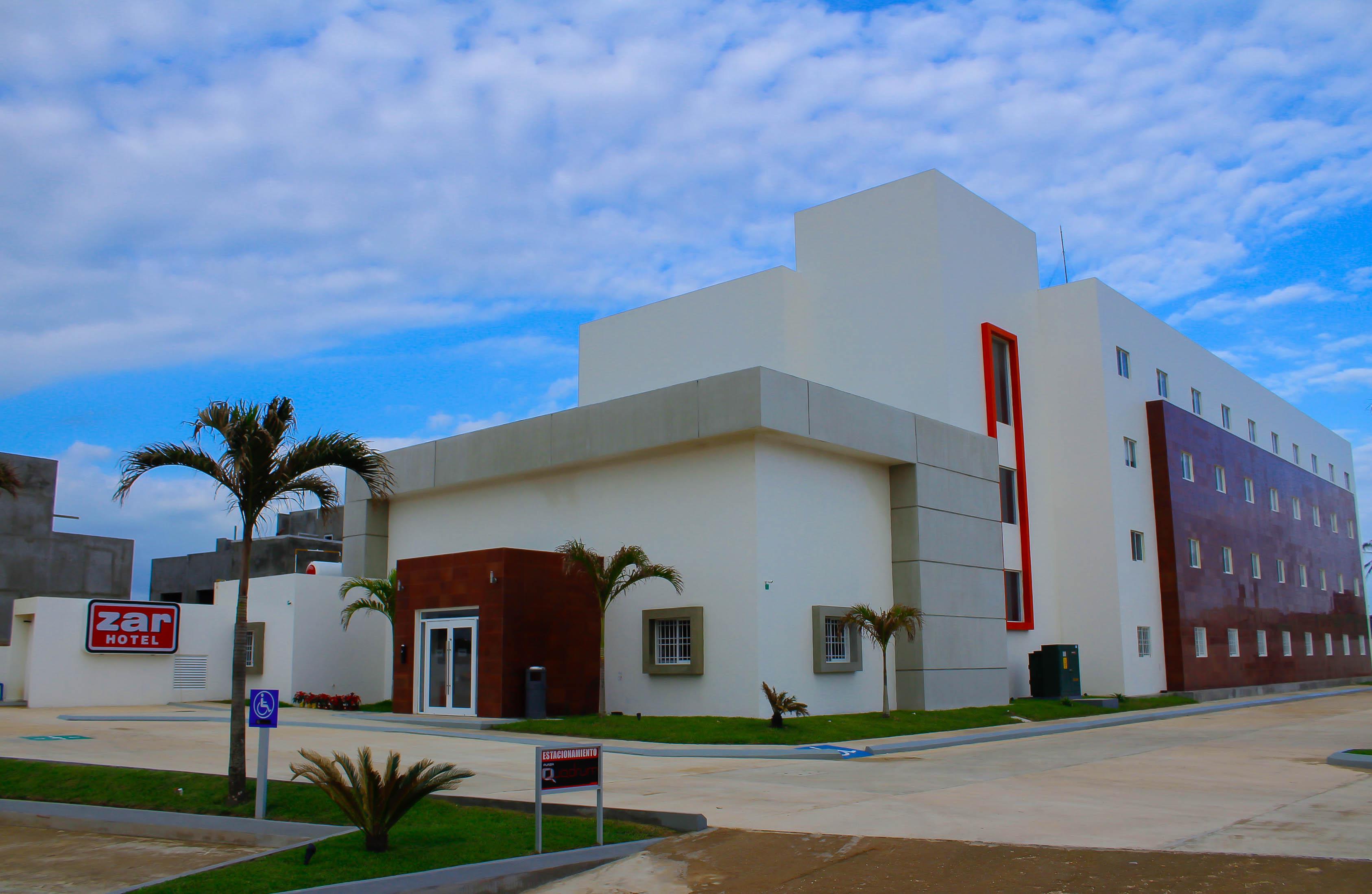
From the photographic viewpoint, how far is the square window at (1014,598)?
33.4m

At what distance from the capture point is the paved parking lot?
10453 mm

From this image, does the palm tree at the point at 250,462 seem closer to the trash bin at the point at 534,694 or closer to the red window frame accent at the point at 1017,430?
the trash bin at the point at 534,694

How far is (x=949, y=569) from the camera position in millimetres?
28844

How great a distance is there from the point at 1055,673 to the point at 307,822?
26.2m

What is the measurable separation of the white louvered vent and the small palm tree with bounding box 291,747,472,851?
24426 millimetres

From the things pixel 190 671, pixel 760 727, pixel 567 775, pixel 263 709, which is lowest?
pixel 760 727

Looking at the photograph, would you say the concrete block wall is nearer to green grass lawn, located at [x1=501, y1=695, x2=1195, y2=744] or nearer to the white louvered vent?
green grass lawn, located at [x1=501, y1=695, x2=1195, y2=744]

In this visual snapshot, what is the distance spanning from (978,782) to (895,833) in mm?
4639

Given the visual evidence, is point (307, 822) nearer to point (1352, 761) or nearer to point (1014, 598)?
point (1352, 761)

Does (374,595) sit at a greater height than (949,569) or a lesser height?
lesser

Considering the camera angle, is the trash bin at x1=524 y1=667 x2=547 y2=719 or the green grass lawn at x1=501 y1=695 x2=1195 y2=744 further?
the trash bin at x1=524 y1=667 x2=547 y2=719

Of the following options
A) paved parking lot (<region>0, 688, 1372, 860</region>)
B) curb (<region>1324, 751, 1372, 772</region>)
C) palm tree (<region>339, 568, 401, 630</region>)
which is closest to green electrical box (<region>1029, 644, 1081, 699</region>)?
paved parking lot (<region>0, 688, 1372, 860</region>)

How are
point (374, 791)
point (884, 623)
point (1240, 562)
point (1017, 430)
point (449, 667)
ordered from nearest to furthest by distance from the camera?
point (374, 791) → point (884, 623) → point (449, 667) → point (1017, 430) → point (1240, 562)

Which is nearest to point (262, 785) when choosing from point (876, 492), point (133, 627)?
point (876, 492)
